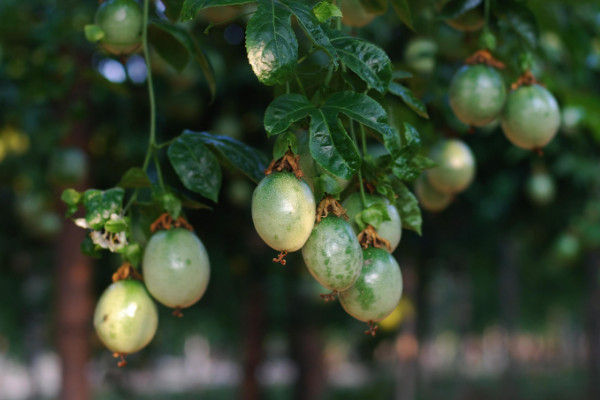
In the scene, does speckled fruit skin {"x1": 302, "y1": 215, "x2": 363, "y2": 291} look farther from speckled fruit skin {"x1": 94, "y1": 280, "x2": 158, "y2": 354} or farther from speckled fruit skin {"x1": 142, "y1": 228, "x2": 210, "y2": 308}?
speckled fruit skin {"x1": 94, "y1": 280, "x2": 158, "y2": 354}

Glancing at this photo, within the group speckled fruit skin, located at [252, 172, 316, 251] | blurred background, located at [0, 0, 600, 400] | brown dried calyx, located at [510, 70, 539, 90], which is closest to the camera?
speckled fruit skin, located at [252, 172, 316, 251]

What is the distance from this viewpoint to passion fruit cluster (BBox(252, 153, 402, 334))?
48.4 inches

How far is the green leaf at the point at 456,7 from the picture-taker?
6.02 feet

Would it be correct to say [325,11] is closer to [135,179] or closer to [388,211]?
[388,211]

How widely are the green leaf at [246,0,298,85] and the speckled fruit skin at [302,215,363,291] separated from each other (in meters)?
0.32

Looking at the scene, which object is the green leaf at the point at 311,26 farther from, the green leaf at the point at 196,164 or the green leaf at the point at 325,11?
the green leaf at the point at 196,164

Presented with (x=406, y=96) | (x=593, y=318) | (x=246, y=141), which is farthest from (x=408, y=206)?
(x=593, y=318)

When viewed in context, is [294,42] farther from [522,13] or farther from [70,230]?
[70,230]

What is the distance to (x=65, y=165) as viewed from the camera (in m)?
3.77

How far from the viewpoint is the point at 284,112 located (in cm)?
120

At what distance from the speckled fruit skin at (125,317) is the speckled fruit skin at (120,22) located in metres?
0.66

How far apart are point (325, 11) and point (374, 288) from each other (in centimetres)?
59

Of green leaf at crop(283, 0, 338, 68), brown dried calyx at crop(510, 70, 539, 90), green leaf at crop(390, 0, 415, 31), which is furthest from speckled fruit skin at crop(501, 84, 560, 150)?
green leaf at crop(283, 0, 338, 68)

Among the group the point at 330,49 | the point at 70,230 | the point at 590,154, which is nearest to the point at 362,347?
the point at 590,154
